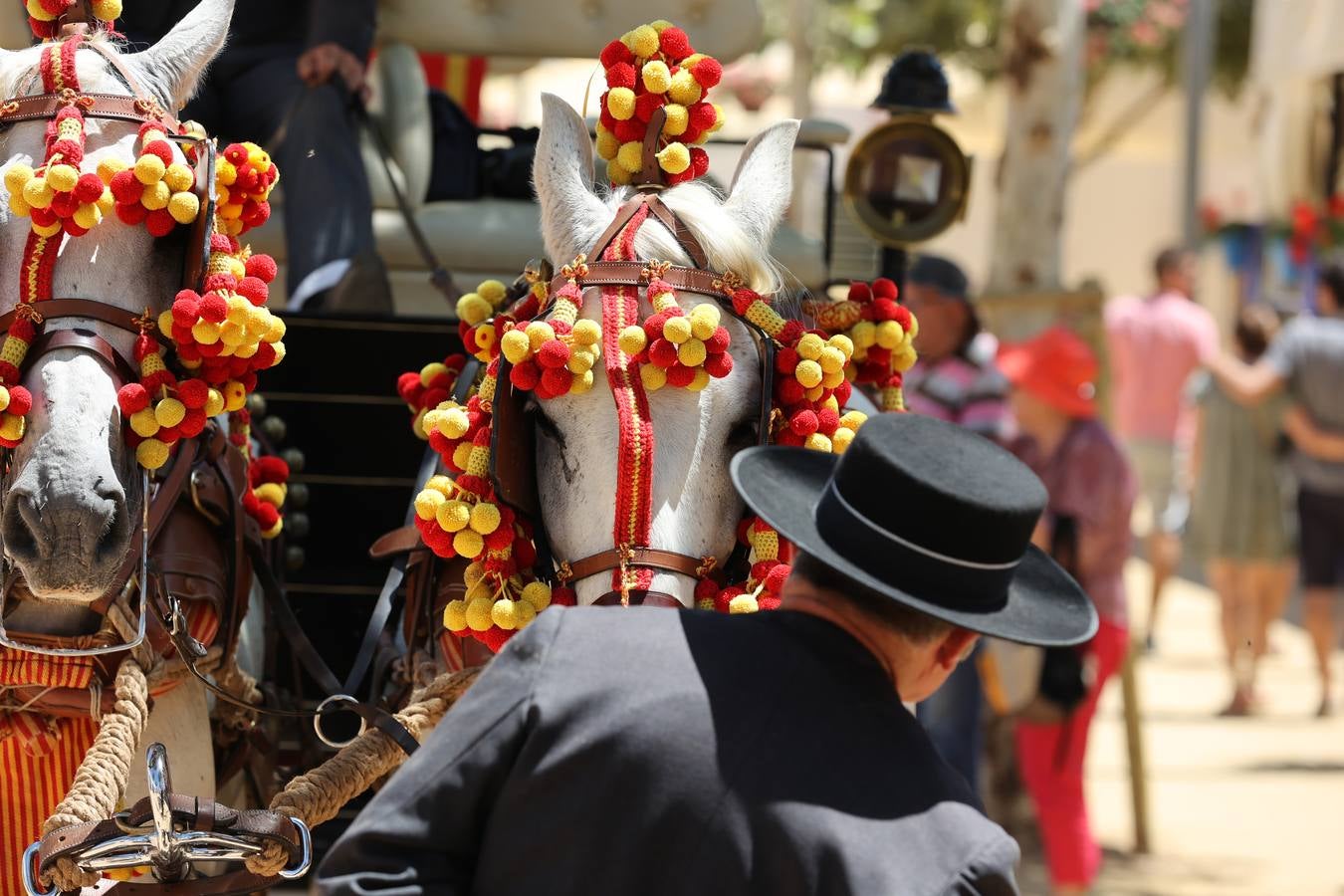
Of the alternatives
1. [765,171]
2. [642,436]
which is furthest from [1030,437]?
[642,436]

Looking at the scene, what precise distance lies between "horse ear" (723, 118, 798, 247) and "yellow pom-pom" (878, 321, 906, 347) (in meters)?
0.36

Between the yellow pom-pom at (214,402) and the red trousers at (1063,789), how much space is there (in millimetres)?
3766

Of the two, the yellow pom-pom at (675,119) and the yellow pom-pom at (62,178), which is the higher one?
the yellow pom-pom at (675,119)

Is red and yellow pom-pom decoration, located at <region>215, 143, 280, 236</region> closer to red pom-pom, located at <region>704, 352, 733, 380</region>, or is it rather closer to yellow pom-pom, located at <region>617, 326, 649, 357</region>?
yellow pom-pom, located at <region>617, 326, 649, 357</region>

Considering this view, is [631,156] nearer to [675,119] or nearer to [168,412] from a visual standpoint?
[675,119]

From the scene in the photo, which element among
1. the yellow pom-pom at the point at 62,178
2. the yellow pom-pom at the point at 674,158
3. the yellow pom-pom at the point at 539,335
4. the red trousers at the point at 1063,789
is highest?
the yellow pom-pom at the point at 674,158

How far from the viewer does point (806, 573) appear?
2.09 metres

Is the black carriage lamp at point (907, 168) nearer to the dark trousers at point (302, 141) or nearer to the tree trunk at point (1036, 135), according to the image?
the dark trousers at point (302, 141)

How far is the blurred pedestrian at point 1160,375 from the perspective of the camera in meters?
10.6

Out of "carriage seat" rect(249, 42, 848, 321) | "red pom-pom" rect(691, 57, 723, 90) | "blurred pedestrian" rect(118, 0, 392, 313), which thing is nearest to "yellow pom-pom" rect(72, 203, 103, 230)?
"red pom-pom" rect(691, 57, 723, 90)

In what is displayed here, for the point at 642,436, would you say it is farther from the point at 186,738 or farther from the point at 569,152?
the point at 186,738

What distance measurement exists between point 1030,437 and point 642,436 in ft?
13.5

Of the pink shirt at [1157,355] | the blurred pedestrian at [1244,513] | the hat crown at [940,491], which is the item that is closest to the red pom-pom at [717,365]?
the hat crown at [940,491]

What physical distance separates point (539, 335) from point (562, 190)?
35 centimetres
